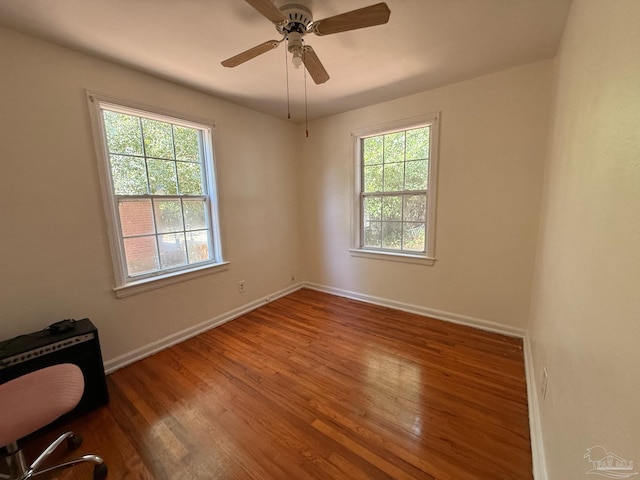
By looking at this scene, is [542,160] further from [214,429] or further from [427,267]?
[214,429]

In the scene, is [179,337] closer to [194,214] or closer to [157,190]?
[194,214]

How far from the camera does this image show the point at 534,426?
144cm

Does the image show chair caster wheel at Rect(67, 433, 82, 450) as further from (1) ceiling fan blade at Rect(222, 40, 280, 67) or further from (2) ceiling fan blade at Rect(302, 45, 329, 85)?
(2) ceiling fan blade at Rect(302, 45, 329, 85)

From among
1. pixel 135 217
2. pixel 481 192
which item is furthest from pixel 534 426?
pixel 135 217

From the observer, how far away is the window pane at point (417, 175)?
112 inches

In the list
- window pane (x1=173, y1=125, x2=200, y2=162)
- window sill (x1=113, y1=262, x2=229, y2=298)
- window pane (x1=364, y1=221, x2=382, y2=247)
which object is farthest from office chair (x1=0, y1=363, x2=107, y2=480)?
window pane (x1=364, y1=221, x2=382, y2=247)

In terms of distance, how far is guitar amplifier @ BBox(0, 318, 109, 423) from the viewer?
146 centimetres

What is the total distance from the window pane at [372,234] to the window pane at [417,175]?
62 centimetres

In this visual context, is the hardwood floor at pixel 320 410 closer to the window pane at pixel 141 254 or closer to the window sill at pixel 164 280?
the window sill at pixel 164 280

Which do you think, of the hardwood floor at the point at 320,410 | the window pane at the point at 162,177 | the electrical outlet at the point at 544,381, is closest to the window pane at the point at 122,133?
the window pane at the point at 162,177

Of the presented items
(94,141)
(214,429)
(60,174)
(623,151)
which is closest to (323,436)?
(214,429)

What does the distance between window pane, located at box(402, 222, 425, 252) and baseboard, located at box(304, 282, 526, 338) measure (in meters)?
0.70

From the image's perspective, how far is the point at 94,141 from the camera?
193 centimetres

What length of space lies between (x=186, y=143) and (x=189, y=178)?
350 millimetres
